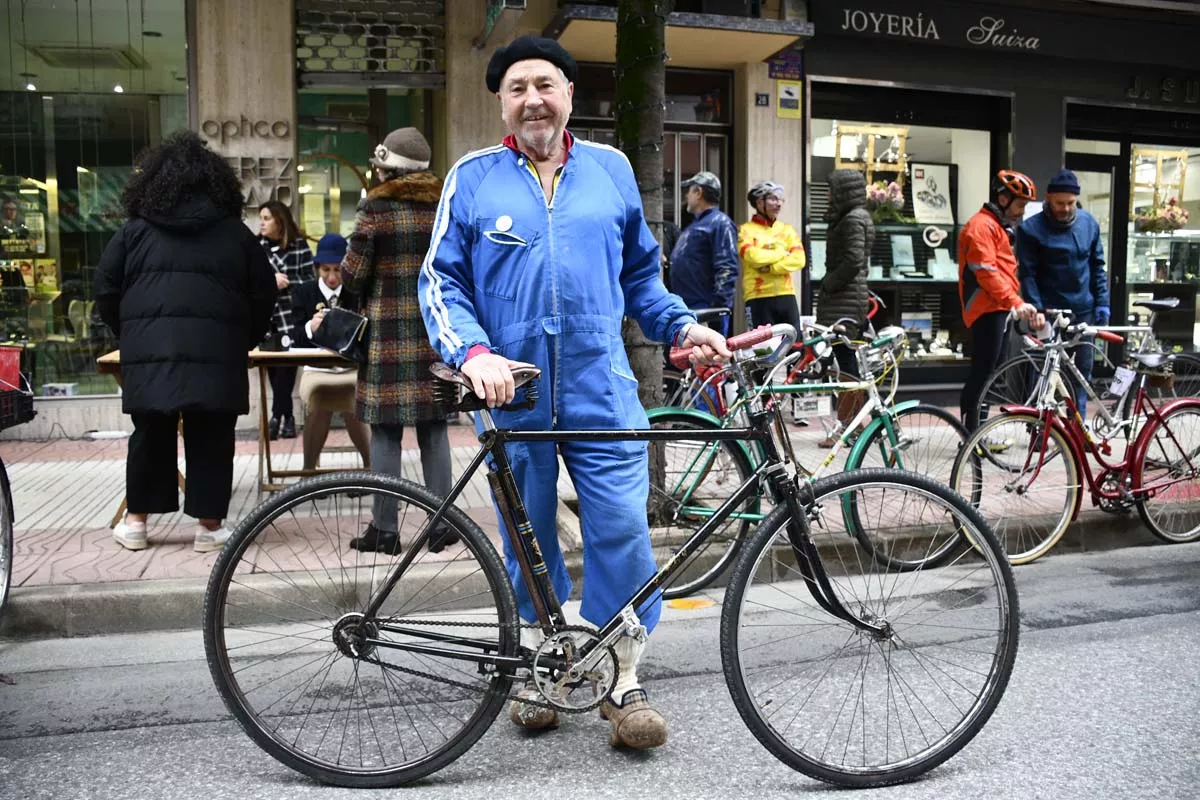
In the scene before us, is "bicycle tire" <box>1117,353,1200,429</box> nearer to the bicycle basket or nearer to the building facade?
the building facade

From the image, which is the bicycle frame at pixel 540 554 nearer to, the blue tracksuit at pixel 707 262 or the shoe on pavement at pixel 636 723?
the shoe on pavement at pixel 636 723

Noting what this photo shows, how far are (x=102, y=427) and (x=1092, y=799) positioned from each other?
865 centimetres

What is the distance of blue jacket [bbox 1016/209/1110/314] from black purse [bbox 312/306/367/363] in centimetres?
470

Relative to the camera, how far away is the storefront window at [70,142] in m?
9.53

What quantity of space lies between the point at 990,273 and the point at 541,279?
4741 mm

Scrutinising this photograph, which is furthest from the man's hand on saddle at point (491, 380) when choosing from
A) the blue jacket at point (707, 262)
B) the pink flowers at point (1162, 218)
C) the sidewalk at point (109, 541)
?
the pink flowers at point (1162, 218)

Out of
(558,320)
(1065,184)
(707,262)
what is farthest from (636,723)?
(707,262)

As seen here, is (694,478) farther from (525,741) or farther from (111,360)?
(111,360)

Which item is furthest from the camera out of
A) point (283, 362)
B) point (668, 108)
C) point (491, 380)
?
point (668, 108)

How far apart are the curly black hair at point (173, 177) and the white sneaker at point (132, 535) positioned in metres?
1.49

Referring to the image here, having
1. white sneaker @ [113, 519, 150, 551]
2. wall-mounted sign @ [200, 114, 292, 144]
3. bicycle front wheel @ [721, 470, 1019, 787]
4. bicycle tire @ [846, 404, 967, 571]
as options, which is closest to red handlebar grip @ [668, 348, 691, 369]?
bicycle front wheel @ [721, 470, 1019, 787]

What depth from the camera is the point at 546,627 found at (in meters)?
3.11

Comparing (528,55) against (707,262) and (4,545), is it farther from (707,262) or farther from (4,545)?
(707,262)

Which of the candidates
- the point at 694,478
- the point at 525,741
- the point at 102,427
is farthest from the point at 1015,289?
the point at 102,427
